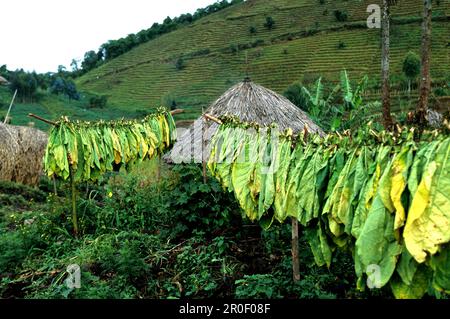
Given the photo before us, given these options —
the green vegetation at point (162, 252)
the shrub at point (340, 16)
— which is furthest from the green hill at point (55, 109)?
the green vegetation at point (162, 252)

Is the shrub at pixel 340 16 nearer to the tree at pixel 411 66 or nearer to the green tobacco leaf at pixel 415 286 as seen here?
the tree at pixel 411 66

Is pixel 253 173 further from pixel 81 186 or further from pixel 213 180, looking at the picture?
pixel 81 186

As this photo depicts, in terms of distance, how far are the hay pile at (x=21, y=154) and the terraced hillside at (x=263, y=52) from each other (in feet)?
56.0

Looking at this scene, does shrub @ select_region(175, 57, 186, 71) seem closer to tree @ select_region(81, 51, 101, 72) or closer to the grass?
the grass

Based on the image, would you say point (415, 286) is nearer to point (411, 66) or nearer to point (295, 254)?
point (295, 254)

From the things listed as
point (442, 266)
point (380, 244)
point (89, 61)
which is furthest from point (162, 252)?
point (89, 61)

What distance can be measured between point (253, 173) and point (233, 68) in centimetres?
3426

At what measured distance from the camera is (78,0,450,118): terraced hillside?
31.8 metres

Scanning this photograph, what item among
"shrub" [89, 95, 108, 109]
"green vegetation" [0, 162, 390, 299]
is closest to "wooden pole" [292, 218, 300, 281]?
"green vegetation" [0, 162, 390, 299]

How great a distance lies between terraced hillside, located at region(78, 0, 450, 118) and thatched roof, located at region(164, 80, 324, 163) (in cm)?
1901

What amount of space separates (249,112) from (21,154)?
5.35m

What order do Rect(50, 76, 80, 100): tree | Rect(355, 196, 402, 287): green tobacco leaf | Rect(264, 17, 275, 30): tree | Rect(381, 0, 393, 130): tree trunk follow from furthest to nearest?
Rect(264, 17, 275, 30): tree, Rect(50, 76, 80, 100): tree, Rect(381, 0, 393, 130): tree trunk, Rect(355, 196, 402, 287): green tobacco leaf

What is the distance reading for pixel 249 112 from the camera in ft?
24.2

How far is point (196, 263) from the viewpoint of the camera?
4254mm
